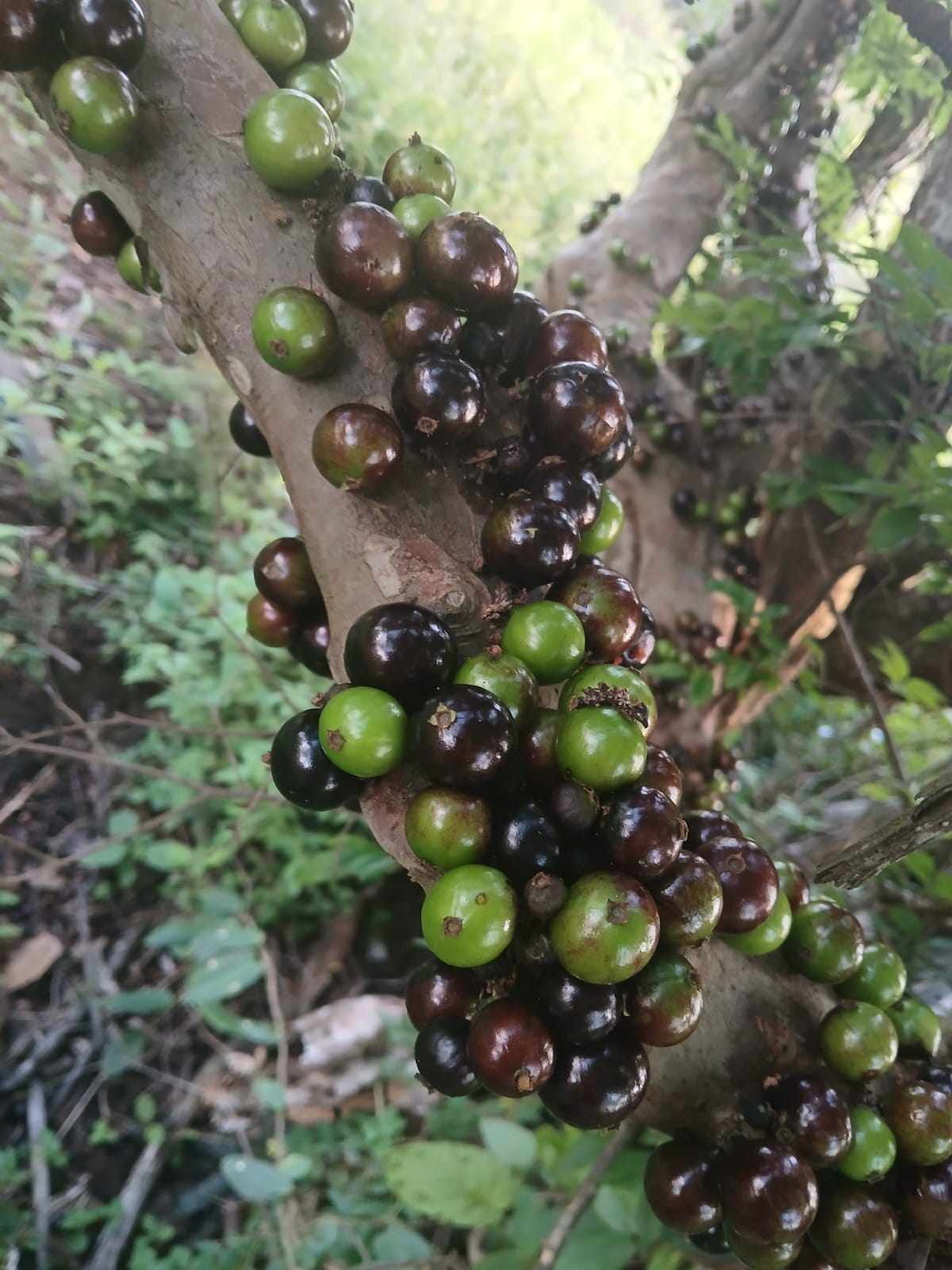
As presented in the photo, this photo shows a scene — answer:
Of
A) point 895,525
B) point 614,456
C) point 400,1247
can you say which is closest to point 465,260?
point 614,456

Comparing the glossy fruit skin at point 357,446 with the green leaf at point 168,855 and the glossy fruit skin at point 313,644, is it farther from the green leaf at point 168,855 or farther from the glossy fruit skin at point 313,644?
the green leaf at point 168,855

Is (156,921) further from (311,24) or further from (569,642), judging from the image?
(311,24)

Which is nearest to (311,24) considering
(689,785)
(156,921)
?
(689,785)

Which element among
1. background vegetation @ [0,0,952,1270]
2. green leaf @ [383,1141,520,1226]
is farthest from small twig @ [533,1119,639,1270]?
green leaf @ [383,1141,520,1226]

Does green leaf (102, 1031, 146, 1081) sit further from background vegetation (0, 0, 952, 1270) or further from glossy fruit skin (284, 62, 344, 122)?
glossy fruit skin (284, 62, 344, 122)

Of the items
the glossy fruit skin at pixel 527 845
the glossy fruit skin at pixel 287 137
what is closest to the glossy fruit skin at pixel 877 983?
the glossy fruit skin at pixel 527 845

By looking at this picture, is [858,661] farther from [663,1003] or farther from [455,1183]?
[455,1183]
